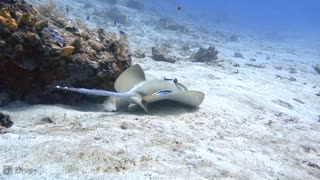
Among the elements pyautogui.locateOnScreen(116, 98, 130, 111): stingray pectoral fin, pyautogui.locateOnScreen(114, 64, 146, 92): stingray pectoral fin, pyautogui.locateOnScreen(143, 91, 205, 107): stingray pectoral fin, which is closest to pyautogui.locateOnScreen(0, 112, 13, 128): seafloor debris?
pyautogui.locateOnScreen(116, 98, 130, 111): stingray pectoral fin

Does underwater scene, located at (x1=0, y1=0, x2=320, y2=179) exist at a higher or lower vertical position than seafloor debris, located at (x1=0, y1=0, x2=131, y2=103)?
lower

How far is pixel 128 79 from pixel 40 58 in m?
1.59

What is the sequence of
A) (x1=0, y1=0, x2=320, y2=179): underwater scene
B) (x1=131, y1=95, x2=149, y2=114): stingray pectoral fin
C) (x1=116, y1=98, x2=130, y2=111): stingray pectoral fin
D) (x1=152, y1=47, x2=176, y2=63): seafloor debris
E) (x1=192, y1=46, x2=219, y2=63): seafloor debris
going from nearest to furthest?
(x1=0, y1=0, x2=320, y2=179): underwater scene < (x1=131, y1=95, x2=149, y2=114): stingray pectoral fin < (x1=116, y1=98, x2=130, y2=111): stingray pectoral fin < (x1=152, y1=47, x2=176, y2=63): seafloor debris < (x1=192, y1=46, x2=219, y2=63): seafloor debris

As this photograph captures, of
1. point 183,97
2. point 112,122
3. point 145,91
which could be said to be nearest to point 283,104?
point 183,97

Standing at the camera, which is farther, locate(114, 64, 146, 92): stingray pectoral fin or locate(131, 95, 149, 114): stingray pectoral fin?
locate(114, 64, 146, 92): stingray pectoral fin

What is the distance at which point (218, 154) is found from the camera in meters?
3.89

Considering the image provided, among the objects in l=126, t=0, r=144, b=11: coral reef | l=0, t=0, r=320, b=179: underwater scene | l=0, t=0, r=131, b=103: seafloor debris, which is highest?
l=126, t=0, r=144, b=11: coral reef

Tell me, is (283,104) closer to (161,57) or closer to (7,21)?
(161,57)

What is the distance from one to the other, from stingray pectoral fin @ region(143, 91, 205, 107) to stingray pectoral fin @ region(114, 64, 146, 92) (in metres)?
0.55

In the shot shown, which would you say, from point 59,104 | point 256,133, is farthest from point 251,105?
point 59,104

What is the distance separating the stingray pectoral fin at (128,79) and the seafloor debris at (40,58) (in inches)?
9.3

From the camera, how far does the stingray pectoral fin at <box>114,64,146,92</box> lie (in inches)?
210

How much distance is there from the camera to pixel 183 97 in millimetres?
5188

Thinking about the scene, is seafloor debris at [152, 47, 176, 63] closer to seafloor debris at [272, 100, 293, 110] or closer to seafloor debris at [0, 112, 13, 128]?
seafloor debris at [272, 100, 293, 110]
